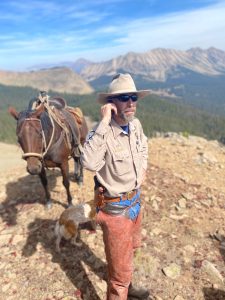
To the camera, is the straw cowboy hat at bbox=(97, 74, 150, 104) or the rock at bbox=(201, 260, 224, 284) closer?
the straw cowboy hat at bbox=(97, 74, 150, 104)

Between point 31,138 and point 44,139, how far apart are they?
59 cm

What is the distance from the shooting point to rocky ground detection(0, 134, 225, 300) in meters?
6.63

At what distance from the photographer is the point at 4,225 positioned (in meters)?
9.27

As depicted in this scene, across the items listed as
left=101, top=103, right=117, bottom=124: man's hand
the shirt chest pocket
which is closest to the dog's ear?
the shirt chest pocket

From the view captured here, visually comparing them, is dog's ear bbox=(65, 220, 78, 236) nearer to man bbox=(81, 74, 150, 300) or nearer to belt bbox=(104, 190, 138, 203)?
man bbox=(81, 74, 150, 300)

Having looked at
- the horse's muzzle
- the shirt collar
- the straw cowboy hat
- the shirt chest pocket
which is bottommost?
the horse's muzzle

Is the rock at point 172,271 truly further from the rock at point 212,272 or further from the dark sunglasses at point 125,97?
the dark sunglasses at point 125,97

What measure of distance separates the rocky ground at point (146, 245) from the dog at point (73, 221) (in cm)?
30

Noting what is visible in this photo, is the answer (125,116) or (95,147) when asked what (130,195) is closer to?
(95,147)

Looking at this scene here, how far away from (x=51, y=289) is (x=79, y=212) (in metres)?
1.86

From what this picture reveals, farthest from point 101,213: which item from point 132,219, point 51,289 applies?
point 51,289

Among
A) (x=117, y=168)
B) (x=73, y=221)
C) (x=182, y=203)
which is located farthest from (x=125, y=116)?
(x=182, y=203)

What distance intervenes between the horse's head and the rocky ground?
2.23 meters

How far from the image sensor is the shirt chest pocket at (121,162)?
15.2ft
